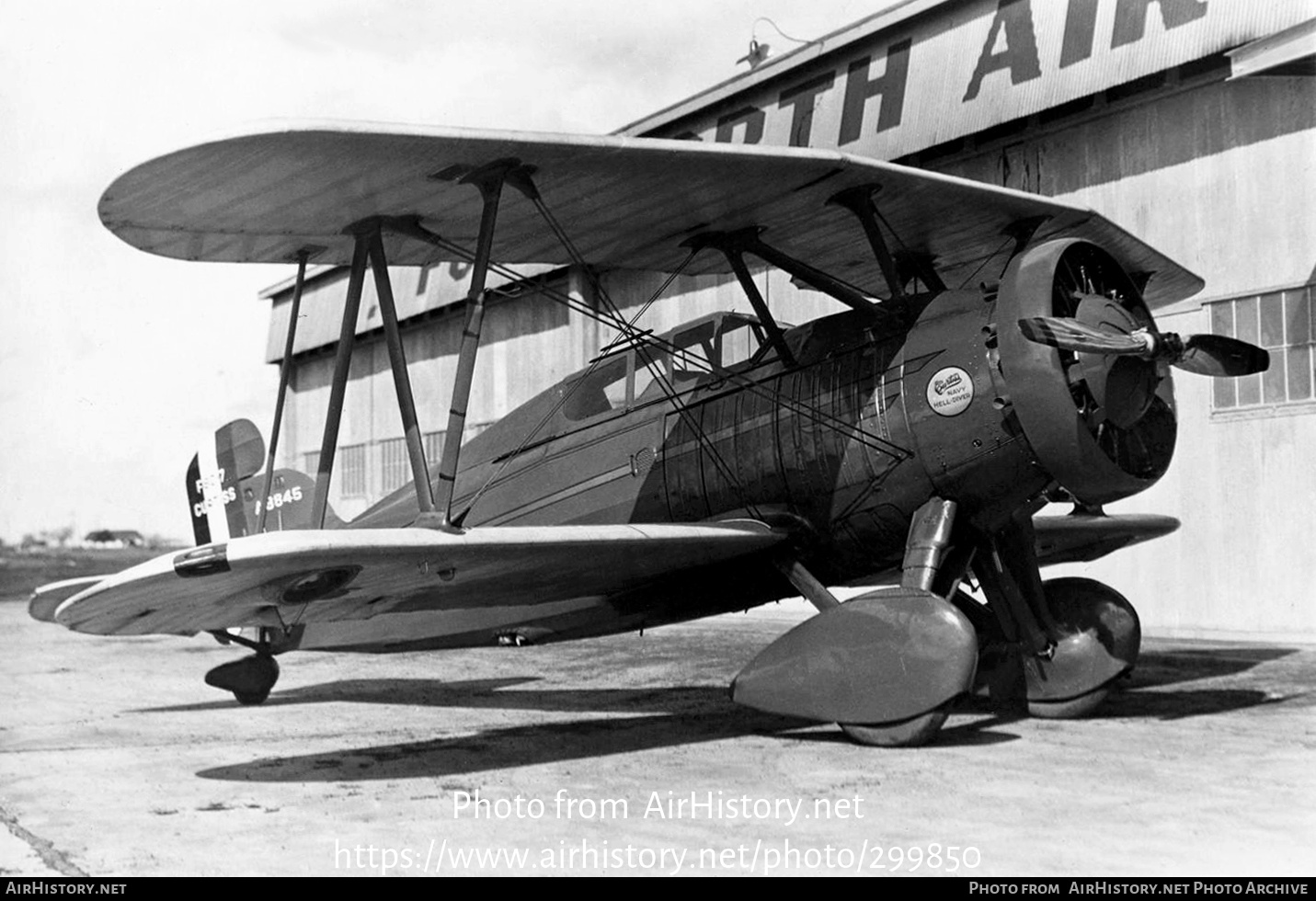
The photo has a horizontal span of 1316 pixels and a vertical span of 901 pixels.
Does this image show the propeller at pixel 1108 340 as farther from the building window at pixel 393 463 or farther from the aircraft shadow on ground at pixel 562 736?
the building window at pixel 393 463

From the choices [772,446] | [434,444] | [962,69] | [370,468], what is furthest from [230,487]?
[370,468]

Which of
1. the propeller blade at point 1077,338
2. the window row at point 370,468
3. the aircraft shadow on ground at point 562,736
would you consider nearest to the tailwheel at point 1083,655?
the aircraft shadow on ground at point 562,736

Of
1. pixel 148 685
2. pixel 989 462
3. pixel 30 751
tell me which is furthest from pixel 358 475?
pixel 989 462

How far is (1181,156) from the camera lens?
41.2ft

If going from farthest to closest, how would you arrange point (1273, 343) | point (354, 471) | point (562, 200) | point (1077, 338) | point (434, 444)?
point (354, 471) → point (434, 444) → point (1273, 343) → point (562, 200) → point (1077, 338)

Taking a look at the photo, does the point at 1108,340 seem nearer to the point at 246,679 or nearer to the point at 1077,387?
the point at 1077,387

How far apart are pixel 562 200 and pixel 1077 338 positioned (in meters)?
2.98

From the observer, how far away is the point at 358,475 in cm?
2759

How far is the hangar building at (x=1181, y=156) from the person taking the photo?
38.0 ft

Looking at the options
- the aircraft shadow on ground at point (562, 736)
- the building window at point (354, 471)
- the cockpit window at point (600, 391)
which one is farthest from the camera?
the building window at point (354, 471)

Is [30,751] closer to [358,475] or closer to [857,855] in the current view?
[857,855]

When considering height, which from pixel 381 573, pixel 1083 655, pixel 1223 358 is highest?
pixel 1223 358

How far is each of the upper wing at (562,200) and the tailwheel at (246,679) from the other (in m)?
3.30
